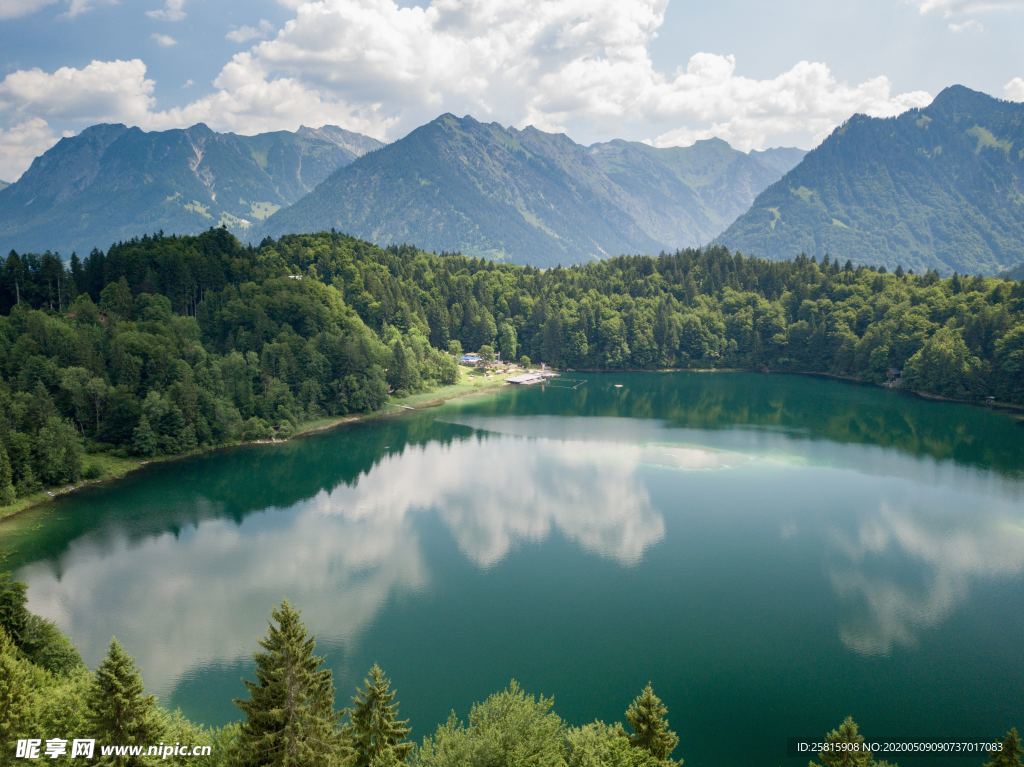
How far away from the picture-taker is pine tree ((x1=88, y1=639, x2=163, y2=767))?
1666 cm

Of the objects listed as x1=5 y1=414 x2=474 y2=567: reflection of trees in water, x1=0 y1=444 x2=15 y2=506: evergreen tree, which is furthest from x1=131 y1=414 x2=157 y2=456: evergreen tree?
x1=0 y1=444 x2=15 y2=506: evergreen tree

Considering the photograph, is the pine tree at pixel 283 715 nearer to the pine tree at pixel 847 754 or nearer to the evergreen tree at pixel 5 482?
the pine tree at pixel 847 754

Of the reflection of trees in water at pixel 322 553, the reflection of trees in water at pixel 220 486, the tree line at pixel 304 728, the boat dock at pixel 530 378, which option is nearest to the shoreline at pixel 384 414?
the reflection of trees in water at pixel 220 486

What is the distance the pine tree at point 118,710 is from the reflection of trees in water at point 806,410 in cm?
7156

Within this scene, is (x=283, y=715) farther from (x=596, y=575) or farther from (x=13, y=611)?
(x=596, y=575)

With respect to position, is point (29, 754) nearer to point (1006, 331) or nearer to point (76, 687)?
point (76, 687)

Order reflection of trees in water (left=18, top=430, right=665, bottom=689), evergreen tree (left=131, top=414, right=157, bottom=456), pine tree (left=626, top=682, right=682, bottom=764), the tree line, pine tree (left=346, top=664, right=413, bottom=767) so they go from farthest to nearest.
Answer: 1. evergreen tree (left=131, top=414, right=157, bottom=456)
2. reflection of trees in water (left=18, top=430, right=665, bottom=689)
3. pine tree (left=626, top=682, right=682, bottom=764)
4. pine tree (left=346, top=664, right=413, bottom=767)
5. the tree line

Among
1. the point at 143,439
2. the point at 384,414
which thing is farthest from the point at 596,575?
the point at 384,414

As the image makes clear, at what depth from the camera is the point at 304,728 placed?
17.1m

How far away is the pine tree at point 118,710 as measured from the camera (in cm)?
1666

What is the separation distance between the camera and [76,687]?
22.6 m

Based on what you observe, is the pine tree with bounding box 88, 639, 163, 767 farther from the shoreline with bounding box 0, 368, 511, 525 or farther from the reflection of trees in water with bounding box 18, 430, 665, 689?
the shoreline with bounding box 0, 368, 511, 525

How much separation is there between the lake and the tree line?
6868 mm

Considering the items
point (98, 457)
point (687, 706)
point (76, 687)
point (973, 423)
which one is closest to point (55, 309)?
point (98, 457)
